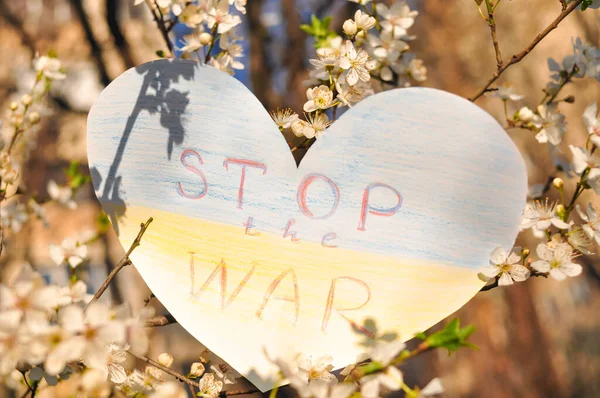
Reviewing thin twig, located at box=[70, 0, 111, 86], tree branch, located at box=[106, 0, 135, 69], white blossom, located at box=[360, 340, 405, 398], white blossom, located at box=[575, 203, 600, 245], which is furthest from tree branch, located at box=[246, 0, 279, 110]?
white blossom, located at box=[360, 340, 405, 398]

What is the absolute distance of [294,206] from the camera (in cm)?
72

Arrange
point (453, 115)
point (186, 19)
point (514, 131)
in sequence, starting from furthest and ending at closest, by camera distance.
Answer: point (514, 131)
point (186, 19)
point (453, 115)

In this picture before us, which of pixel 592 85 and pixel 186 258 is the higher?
pixel 592 85

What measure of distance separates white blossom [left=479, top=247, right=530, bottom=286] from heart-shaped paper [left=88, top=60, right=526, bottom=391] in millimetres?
18

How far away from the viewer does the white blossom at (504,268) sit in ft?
2.20

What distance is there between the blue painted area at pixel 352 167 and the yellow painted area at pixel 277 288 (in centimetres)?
2

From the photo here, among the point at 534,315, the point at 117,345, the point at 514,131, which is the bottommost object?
the point at 117,345

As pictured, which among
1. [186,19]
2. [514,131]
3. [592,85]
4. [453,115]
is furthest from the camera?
[514,131]

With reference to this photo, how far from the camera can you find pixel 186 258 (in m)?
0.75

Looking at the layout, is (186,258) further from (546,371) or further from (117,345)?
(546,371)

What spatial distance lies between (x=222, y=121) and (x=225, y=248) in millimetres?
192

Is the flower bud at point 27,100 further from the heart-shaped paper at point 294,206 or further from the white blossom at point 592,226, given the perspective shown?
the white blossom at point 592,226

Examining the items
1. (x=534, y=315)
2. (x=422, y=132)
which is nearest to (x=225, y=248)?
(x=422, y=132)

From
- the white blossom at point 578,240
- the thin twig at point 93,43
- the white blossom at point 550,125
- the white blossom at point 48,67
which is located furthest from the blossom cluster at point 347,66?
the thin twig at point 93,43
